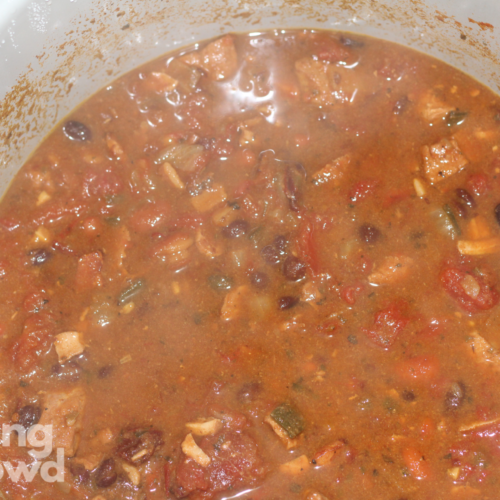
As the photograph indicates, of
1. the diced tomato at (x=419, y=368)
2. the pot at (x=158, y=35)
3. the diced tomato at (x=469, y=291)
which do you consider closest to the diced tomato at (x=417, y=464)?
the diced tomato at (x=419, y=368)

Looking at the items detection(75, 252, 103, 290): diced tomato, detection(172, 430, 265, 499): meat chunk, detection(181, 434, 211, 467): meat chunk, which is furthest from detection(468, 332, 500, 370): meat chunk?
detection(75, 252, 103, 290): diced tomato

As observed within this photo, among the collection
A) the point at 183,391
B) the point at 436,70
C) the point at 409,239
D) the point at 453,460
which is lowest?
the point at 453,460

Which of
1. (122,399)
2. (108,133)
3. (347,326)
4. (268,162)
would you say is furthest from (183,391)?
(108,133)

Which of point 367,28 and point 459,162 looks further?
point 367,28

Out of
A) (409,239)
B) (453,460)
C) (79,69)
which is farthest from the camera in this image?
(79,69)

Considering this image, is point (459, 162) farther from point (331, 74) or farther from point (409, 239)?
point (331, 74)

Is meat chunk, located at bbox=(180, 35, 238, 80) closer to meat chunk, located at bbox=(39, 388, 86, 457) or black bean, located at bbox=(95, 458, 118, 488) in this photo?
meat chunk, located at bbox=(39, 388, 86, 457)

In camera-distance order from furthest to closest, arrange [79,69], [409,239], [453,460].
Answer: [79,69] → [409,239] → [453,460]
